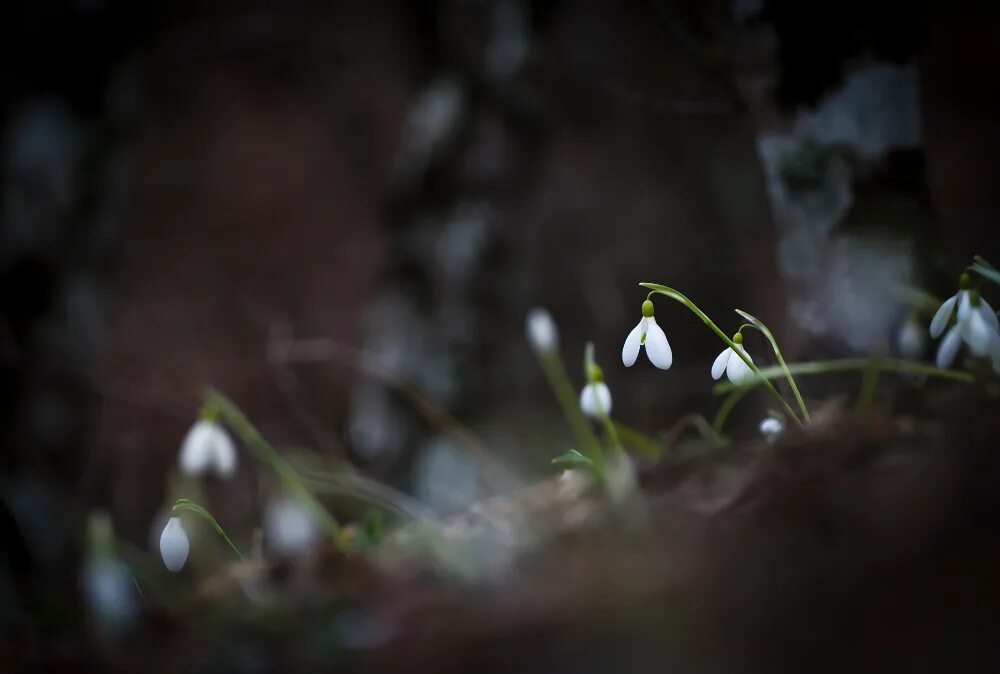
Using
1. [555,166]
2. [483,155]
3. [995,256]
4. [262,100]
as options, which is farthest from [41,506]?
[262,100]

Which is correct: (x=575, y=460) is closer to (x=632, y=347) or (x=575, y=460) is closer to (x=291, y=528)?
(x=632, y=347)

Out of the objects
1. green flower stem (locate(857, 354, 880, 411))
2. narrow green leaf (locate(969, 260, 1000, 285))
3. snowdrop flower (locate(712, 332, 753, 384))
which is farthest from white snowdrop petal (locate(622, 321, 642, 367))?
narrow green leaf (locate(969, 260, 1000, 285))

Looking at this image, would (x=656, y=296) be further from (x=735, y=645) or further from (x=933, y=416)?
(x=735, y=645)

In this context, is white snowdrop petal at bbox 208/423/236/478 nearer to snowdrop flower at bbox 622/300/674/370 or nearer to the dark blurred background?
the dark blurred background

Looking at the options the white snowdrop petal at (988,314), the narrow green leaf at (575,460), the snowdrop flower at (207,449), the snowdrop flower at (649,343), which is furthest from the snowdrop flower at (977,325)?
the snowdrop flower at (207,449)

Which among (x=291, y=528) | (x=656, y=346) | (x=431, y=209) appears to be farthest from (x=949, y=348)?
(x=431, y=209)
